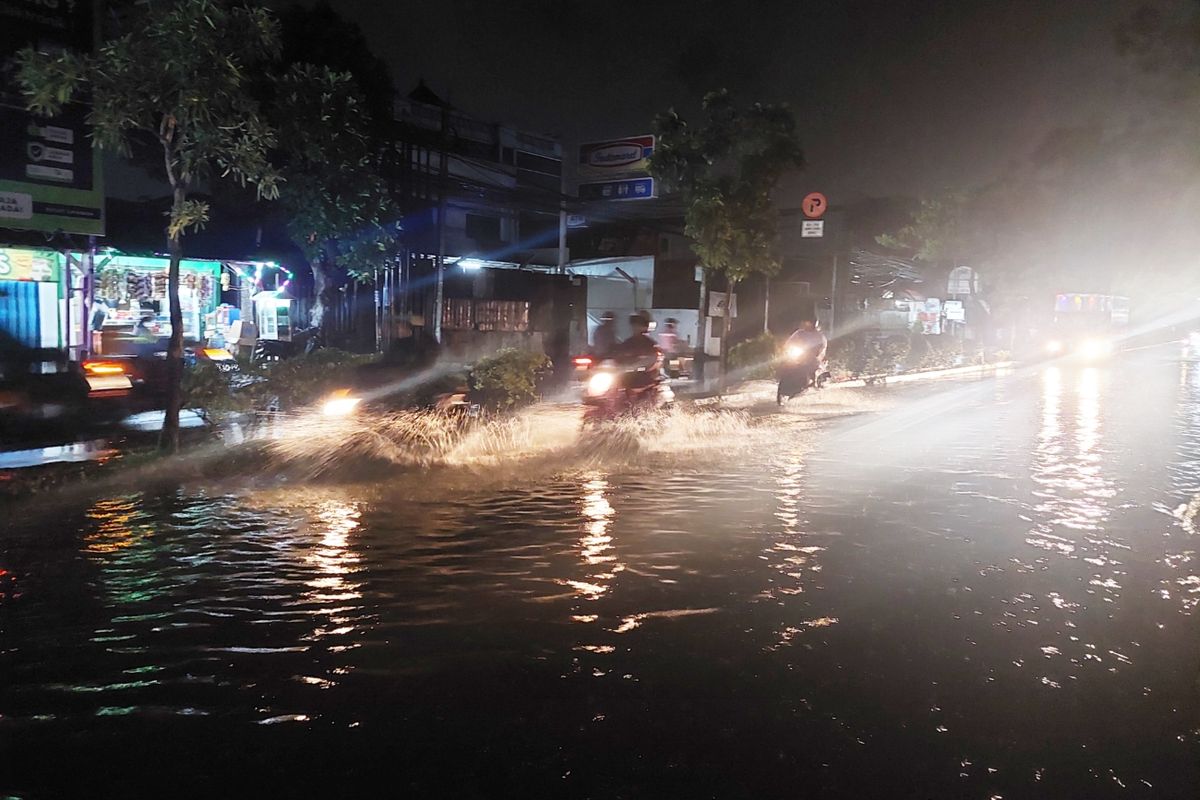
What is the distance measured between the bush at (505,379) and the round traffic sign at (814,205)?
11.4 metres

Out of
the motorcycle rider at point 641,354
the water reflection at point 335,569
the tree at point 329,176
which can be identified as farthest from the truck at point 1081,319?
the water reflection at point 335,569

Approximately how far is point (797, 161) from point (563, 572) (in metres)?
18.5

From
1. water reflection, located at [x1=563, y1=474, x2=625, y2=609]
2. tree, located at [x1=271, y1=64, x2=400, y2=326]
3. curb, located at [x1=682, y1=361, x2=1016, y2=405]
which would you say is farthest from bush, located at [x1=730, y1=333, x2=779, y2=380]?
water reflection, located at [x1=563, y1=474, x2=625, y2=609]

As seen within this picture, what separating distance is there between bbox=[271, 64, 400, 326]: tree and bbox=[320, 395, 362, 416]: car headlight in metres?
4.20

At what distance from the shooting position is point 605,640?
535cm

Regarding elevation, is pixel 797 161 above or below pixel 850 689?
above

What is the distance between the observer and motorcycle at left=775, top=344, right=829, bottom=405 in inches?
685

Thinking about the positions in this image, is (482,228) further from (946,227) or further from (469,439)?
(469,439)

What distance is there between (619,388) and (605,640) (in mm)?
7641

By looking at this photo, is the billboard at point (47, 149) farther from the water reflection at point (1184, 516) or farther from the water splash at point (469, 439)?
the water reflection at point (1184, 516)

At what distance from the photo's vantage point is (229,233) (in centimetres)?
2295

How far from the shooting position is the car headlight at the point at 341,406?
44.2 ft

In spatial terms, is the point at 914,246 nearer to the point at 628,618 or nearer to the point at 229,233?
the point at 229,233

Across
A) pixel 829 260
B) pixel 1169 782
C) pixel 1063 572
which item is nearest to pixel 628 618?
pixel 1169 782
